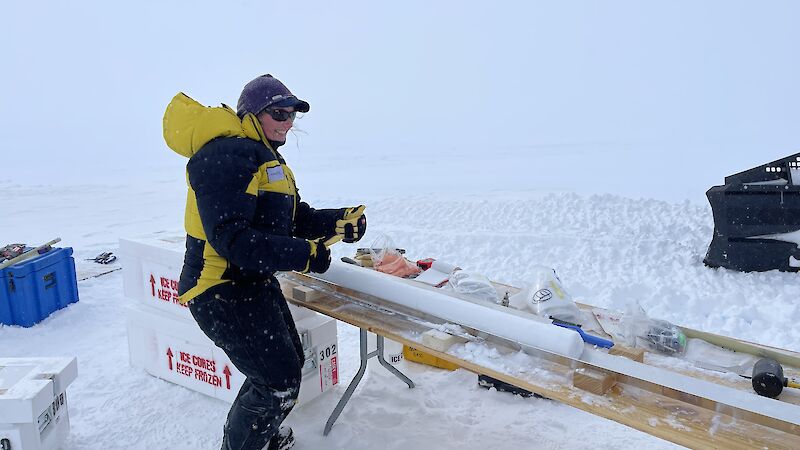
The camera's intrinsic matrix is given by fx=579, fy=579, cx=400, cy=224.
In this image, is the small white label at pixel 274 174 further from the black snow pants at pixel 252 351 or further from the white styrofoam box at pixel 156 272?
the white styrofoam box at pixel 156 272

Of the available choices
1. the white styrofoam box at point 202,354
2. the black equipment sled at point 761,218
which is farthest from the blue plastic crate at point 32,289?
the black equipment sled at point 761,218

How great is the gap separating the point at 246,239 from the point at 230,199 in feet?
0.56

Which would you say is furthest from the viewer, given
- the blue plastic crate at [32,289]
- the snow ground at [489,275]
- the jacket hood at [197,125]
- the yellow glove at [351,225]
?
the blue plastic crate at [32,289]

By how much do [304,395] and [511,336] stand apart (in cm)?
163

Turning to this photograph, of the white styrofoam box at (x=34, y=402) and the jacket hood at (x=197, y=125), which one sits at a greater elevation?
the jacket hood at (x=197, y=125)

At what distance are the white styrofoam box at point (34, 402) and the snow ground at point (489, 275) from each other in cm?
26

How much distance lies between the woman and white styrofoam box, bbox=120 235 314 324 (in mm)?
968

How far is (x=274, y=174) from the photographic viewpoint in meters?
2.53

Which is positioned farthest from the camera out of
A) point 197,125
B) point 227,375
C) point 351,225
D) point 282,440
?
point 227,375

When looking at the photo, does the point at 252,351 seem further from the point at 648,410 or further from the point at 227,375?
the point at 648,410

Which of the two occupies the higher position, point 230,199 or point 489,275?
point 230,199

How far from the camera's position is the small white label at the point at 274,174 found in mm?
2509

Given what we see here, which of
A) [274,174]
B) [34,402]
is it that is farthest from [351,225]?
[34,402]

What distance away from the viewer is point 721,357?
239cm
